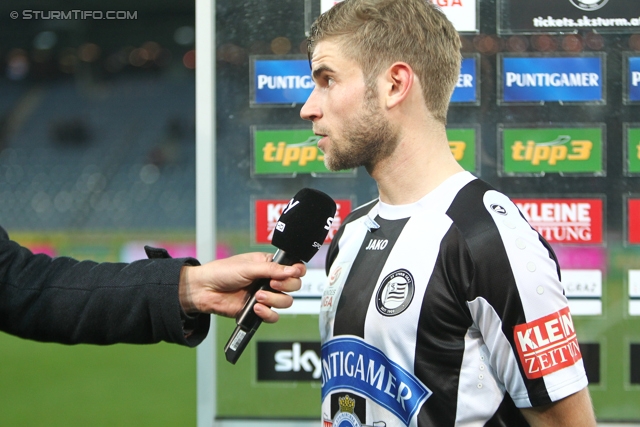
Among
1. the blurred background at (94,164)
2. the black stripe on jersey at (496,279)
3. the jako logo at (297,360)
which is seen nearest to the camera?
the black stripe on jersey at (496,279)

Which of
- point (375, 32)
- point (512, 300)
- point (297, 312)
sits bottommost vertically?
point (297, 312)

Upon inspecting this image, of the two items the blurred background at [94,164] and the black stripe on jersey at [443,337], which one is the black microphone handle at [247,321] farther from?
the blurred background at [94,164]

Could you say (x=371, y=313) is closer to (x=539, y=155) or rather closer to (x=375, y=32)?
(x=375, y=32)

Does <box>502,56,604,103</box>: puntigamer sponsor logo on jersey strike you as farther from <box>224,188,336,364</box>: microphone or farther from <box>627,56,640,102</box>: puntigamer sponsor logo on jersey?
<box>224,188,336,364</box>: microphone

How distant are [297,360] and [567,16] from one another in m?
1.37

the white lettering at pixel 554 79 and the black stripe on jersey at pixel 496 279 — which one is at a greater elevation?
the white lettering at pixel 554 79

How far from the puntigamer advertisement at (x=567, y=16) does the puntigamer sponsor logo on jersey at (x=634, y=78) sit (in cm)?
9

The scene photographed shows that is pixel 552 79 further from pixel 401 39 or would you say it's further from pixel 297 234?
pixel 297 234

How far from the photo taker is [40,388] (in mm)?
2416

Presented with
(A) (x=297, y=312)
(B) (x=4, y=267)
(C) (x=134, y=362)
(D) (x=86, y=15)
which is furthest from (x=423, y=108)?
(C) (x=134, y=362)

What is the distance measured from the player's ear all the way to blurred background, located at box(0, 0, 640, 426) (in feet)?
2.80

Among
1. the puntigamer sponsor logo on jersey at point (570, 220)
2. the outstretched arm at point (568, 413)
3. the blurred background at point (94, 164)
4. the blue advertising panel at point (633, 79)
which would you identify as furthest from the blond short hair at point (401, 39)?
the blurred background at point (94, 164)

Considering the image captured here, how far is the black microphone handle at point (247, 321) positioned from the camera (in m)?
1.13

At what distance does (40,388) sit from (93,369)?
189 millimetres
